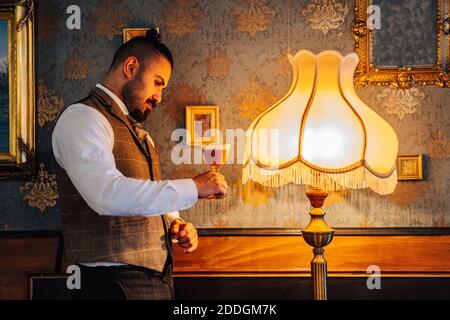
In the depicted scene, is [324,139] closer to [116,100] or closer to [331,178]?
[331,178]

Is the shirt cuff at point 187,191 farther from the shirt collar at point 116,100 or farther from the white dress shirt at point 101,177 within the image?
the shirt collar at point 116,100

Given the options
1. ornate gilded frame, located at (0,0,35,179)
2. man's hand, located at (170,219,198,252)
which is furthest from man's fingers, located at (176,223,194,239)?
ornate gilded frame, located at (0,0,35,179)

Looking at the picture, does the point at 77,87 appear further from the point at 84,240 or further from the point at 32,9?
the point at 84,240

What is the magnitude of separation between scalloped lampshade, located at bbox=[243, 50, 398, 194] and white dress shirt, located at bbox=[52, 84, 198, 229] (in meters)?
0.39

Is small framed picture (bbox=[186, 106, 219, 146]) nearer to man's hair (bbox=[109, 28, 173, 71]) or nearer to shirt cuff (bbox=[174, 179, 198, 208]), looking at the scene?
man's hair (bbox=[109, 28, 173, 71])

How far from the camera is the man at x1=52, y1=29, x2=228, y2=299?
243 centimetres

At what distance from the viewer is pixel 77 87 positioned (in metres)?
3.20

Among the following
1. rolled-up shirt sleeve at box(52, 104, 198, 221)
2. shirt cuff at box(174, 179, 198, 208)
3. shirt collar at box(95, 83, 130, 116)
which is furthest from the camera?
shirt collar at box(95, 83, 130, 116)

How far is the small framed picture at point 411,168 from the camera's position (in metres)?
3.12

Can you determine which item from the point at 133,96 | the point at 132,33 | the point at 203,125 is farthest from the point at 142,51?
the point at 203,125
